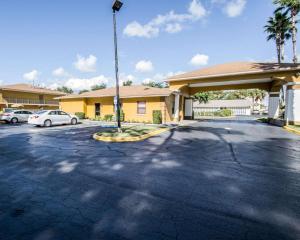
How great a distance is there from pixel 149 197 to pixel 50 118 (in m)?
16.4

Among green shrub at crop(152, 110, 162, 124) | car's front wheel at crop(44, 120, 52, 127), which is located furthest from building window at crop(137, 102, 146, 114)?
car's front wheel at crop(44, 120, 52, 127)

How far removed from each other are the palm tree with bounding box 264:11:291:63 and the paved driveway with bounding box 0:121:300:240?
101 feet

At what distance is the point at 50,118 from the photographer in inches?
672

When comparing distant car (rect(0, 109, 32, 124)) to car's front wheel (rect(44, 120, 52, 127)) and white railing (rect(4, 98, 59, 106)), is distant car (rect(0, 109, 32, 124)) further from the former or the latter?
white railing (rect(4, 98, 59, 106))

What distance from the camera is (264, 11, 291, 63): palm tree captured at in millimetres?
28047

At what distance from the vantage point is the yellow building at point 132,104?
20.3m

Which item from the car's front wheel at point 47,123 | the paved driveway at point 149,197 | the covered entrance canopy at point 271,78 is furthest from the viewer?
the car's front wheel at point 47,123

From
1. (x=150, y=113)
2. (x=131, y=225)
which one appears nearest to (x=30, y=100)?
(x=150, y=113)

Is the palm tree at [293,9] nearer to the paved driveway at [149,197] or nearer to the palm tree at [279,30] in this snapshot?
the palm tree at [279,30]

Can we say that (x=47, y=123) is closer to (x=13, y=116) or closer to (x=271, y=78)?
(x=13, y=116)

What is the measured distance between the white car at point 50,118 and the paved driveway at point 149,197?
10.5m

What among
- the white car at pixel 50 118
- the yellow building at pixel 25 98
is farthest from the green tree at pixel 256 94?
the white car at pixel 50 118

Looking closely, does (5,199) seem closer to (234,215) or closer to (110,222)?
(110,222)

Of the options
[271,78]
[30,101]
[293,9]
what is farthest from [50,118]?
[293,9]
